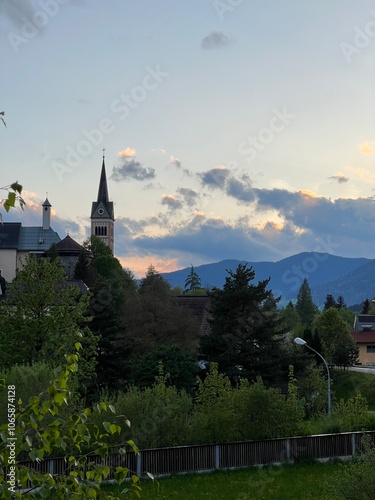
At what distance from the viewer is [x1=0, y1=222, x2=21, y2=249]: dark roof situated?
126500 mm

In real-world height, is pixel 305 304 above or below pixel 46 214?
below

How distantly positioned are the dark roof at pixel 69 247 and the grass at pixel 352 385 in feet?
195

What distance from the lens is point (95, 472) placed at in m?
6.06

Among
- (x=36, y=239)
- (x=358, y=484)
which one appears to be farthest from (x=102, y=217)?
(x=358, y=484)

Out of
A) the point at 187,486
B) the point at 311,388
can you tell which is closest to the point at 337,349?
the point at 311,388

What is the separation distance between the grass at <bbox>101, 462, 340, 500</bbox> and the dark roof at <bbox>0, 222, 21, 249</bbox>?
4239 inches

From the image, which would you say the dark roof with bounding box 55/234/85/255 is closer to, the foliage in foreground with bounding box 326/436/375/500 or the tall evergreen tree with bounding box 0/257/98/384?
the tall evergreen tree with bounding box 0/257/98/384

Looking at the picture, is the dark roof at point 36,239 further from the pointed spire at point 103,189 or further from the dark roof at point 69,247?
the pointed spire at point 103,189

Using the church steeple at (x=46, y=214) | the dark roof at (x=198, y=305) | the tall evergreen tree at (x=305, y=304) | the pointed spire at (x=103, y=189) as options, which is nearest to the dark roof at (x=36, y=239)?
the church steeple at (x=46, y=214)

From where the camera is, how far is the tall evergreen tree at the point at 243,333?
43.0m

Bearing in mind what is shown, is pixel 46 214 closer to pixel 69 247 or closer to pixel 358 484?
pixel 69 247

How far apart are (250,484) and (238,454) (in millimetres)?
2573

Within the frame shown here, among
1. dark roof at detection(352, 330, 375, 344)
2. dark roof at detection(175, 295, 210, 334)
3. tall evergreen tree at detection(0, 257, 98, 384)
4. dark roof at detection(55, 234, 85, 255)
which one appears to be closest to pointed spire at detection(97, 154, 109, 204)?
dark roof at detection(55, 234, 85, 255)

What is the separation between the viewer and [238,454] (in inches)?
938
